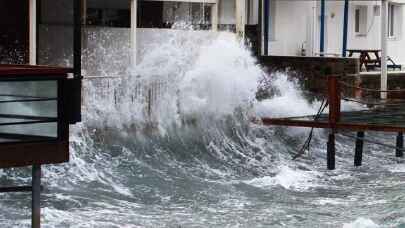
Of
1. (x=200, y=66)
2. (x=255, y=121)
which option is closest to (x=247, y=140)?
(x=255, y=121)

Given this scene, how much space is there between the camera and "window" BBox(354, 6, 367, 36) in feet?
107

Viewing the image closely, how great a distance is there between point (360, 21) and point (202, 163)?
1432cm

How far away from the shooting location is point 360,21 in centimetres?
3272

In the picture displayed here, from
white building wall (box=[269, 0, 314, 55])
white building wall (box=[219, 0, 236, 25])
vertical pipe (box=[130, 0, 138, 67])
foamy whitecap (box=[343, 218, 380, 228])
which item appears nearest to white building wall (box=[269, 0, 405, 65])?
white building wall (box=[269, 0, 314, 55])

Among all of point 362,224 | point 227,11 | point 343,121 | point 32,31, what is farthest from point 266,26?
point 362,224

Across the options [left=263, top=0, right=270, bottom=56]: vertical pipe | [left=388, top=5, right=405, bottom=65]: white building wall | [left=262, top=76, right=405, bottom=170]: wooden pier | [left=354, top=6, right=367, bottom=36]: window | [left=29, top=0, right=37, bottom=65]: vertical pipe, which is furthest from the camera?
[left=388, top=5, right=405, bottom=65]: white building wall

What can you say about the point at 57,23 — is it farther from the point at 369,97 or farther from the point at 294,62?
the point at 369,97

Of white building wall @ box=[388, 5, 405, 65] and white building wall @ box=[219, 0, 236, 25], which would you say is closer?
white building wall @ box=[219, 0, 236, 25]

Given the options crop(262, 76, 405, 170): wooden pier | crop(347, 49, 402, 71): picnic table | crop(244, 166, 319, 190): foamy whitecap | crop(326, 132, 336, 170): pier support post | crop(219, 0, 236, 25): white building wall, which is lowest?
crop(244, 166, 319, 190): foamy whitecap

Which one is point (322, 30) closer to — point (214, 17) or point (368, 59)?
point (368, 59)

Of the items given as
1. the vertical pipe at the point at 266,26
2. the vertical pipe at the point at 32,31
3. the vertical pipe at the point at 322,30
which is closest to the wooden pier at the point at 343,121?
the vertical pipe at the point at 32,31

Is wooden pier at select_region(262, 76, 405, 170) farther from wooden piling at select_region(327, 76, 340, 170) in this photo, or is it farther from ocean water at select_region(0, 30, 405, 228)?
ocean water at select_region(0, 30, 405, 228)

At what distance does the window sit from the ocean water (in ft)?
23.8

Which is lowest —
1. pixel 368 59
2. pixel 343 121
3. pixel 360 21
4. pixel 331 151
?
pixel 331 151
